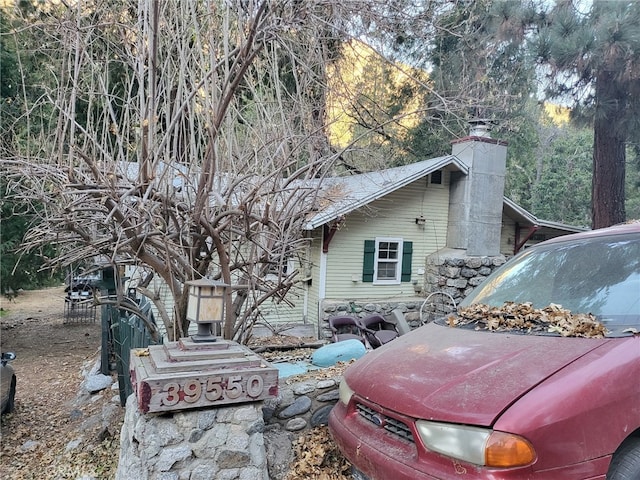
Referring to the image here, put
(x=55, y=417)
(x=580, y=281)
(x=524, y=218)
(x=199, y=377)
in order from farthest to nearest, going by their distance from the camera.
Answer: (x=524, y=218), (x=55, y=417), (x=580, y=281), (x=199, y=377)

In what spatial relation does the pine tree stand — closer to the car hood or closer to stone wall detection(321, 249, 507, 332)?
stone wall detection(321, 249, 507, 332)

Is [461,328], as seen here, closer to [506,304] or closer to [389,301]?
[506,304]

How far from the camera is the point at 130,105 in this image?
388 cm

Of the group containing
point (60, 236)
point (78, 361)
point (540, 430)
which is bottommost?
point (78, 361)

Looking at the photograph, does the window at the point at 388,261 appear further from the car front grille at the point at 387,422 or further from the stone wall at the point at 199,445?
the car front grille at the point at 387,422

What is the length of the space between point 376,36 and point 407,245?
27.4 feet

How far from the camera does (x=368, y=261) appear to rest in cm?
1144

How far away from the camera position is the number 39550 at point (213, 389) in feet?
8.18

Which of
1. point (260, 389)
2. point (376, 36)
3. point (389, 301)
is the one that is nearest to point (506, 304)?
point (260, 389)

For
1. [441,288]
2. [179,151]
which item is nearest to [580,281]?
[179,151]

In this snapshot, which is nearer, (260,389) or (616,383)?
(616,383)

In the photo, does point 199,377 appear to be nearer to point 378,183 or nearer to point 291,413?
point 291,413

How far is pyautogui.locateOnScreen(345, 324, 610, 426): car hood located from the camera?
6.24ft

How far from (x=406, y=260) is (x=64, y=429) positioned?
28.7 ft
